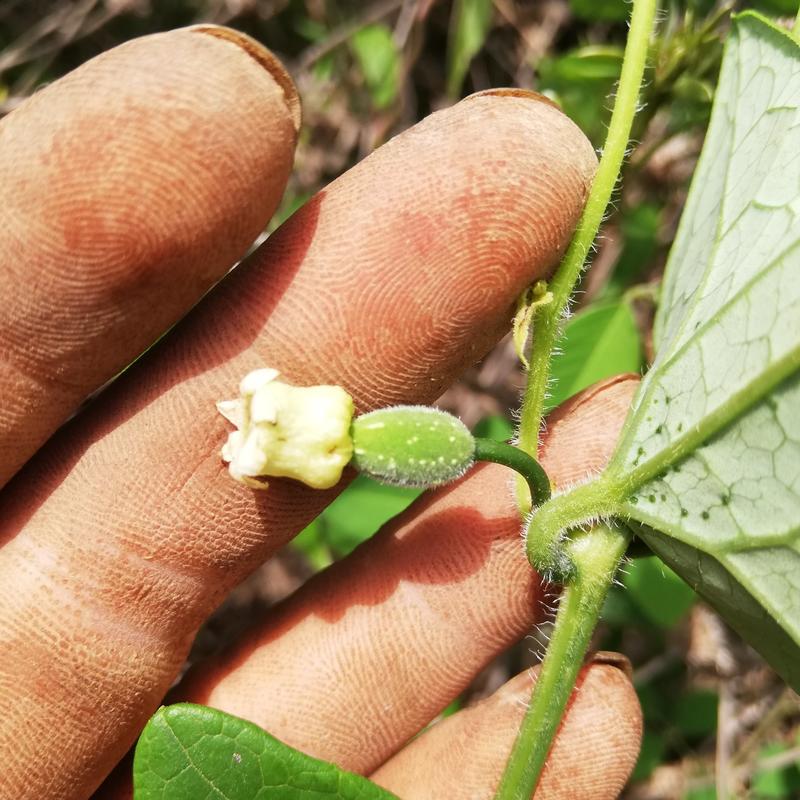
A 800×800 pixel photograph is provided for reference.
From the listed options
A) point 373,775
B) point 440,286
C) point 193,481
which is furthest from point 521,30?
point 373,775

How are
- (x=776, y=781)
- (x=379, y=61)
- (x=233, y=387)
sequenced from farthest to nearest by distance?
(x=379, y=61) < (x=776, y=781) < (x=233, y=387)

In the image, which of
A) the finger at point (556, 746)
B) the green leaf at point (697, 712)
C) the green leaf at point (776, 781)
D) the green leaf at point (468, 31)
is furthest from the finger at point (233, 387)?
the green leaf at point (776, 781)

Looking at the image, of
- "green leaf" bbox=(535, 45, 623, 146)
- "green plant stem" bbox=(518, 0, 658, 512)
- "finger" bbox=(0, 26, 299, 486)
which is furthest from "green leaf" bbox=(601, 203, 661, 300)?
"finger" bbox=(0, 26, 299, 486)

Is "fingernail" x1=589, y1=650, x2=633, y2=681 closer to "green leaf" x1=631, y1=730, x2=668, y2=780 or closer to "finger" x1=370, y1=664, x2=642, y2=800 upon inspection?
"finger" x1=370, y1=664, x2=642, y2=800

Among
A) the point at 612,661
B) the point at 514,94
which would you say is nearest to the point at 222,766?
the point at 612,661

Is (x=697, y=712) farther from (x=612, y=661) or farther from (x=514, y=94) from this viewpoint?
(x=514, y=94)

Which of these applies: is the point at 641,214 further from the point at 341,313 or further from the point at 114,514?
the point at 114,514
